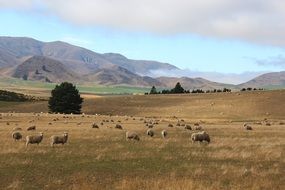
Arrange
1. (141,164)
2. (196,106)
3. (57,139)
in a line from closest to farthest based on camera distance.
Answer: (141,164) → (57,139) → (196,106)

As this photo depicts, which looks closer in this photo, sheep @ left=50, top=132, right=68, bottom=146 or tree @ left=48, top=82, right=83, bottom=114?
sheep @ left=50, top=132, right=68, bottom=146

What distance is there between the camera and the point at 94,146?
105ft

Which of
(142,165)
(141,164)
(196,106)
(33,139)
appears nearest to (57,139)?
(33,139)

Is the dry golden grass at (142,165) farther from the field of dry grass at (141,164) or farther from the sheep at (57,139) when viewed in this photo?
the sheep at (57,139)

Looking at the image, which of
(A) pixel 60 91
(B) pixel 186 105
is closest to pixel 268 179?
(A) pixel 60 91

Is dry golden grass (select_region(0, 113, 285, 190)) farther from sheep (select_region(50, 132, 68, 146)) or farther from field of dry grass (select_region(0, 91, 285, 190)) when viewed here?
sheep (select_region(50, 132, 68, 146))

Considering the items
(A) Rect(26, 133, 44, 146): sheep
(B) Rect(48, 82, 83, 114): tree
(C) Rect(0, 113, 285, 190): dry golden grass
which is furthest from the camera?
(B) Rect(48, 82, 83, 114): tree

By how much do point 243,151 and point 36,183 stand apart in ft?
49.5

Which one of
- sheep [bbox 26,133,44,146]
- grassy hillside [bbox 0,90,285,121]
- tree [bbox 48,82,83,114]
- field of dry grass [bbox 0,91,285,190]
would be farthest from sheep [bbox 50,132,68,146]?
tree [bbox 48,82,83,114]

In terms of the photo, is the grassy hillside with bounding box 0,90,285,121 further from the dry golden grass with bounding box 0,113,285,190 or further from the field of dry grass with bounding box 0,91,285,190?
the dry golden grass with bounding box 0,113,285,190

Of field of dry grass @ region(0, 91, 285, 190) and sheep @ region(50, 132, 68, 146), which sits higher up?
sheep @ region(50, 132, 68, 146)

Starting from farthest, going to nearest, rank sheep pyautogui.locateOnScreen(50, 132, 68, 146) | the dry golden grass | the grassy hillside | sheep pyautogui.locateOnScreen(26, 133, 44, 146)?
the grassy hillside, sheep pyautogui.locateOnScreen(26, 133, 44, 146), sheep pyautogui.locateOnScreen(50, 132, 68, 146), the dry golden grass

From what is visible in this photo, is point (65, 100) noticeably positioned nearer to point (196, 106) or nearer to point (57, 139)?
point (196, 106)

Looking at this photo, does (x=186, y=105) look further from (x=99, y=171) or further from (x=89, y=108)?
(x=99, y=171)
